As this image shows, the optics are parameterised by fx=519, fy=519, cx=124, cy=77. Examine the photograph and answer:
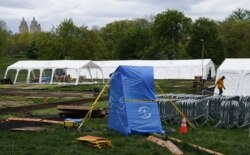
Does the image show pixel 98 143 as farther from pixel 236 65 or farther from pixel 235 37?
pixel 235 37

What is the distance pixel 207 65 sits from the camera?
6506 cm

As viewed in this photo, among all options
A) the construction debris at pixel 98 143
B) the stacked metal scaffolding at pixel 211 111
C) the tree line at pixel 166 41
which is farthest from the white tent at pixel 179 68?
the construction debris at pixel 98 143

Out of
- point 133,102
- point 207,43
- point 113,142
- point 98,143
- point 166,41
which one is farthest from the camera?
point 166,41

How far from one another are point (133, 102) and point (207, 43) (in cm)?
7671

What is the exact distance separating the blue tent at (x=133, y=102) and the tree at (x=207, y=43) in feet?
245

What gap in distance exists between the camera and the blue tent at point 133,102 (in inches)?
615

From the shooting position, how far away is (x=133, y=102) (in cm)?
1592

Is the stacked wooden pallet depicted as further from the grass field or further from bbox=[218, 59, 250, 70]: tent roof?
bbox=[218, 59, 250, 70]: tent roof

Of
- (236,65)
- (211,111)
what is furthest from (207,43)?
(211,111)

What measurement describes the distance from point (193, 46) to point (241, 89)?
189ft

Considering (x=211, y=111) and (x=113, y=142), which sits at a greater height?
(x=211, y=111)

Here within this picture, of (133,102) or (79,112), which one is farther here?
(79,112)

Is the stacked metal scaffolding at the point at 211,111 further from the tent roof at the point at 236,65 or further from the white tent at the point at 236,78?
the tent roof at the point at 236,65

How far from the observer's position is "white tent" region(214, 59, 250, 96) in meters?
34.3
